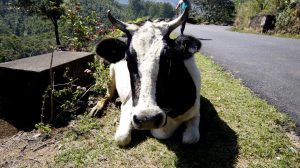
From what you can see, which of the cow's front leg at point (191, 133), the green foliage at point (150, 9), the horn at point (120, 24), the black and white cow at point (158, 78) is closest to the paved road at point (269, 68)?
the cow's front leg at point (191, 133)

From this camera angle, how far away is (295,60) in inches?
332

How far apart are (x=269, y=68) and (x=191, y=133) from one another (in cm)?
441

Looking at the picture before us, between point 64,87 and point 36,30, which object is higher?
point 64,87

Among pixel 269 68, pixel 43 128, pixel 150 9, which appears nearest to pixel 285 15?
pixel 269 68

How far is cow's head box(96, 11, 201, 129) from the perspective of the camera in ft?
9.77

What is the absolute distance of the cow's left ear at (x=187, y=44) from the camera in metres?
3.62

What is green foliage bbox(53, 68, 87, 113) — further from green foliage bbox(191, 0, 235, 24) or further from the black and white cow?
green foliage bbox(191, 0, 235, 24)

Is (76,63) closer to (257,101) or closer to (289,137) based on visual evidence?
(257,101)

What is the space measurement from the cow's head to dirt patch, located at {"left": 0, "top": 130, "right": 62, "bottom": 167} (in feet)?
4.89

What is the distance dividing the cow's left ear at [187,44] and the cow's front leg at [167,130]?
2.53 ft

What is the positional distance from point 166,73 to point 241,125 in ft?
5.09

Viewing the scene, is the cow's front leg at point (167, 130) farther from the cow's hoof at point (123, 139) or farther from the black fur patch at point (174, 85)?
the cow's hoof at point (123, 139)

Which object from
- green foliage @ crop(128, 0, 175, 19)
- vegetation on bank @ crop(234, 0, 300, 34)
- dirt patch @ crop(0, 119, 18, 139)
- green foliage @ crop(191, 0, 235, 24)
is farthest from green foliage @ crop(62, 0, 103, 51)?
green foliage @ crop(128, 0, 175, 19)

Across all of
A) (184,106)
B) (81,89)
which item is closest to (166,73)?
(184,106)
